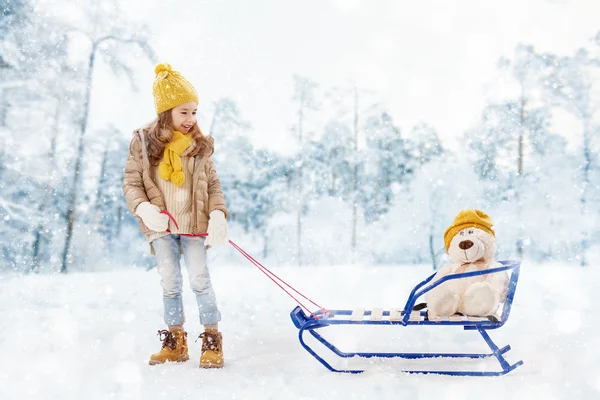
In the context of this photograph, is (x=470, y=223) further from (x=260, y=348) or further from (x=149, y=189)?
(x=149, y=189)

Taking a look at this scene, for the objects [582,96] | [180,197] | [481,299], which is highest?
[582,96]

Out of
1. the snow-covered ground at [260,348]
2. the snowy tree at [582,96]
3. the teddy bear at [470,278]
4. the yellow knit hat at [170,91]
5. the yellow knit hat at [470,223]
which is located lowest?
the snow-covered ground at [260,348]

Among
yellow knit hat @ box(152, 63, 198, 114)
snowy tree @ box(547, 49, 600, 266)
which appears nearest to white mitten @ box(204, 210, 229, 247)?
yellow knit hat @ box(152, 63, 198, 114)

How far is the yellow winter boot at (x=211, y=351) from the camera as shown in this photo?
348 cm

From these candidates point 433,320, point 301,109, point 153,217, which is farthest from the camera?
point 301,109

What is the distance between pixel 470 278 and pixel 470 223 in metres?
0.37

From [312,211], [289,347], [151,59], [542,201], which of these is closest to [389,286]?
[289,347]

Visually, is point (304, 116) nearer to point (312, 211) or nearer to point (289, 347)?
point (312, 211)

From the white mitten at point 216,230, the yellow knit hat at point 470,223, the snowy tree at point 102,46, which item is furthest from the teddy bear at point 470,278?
the snowy tree at point 102,46

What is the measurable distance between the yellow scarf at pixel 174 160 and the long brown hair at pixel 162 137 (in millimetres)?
36

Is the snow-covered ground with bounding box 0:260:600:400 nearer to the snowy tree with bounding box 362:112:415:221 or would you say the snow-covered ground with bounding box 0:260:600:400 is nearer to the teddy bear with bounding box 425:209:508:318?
the teddy bear with bounding box 425:209:508:318

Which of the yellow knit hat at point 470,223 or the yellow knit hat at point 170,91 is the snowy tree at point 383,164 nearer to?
the yellow knit hat at point 470,223

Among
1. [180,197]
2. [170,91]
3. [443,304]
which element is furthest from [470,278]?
[170,91]

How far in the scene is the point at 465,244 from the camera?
11.9 ft
